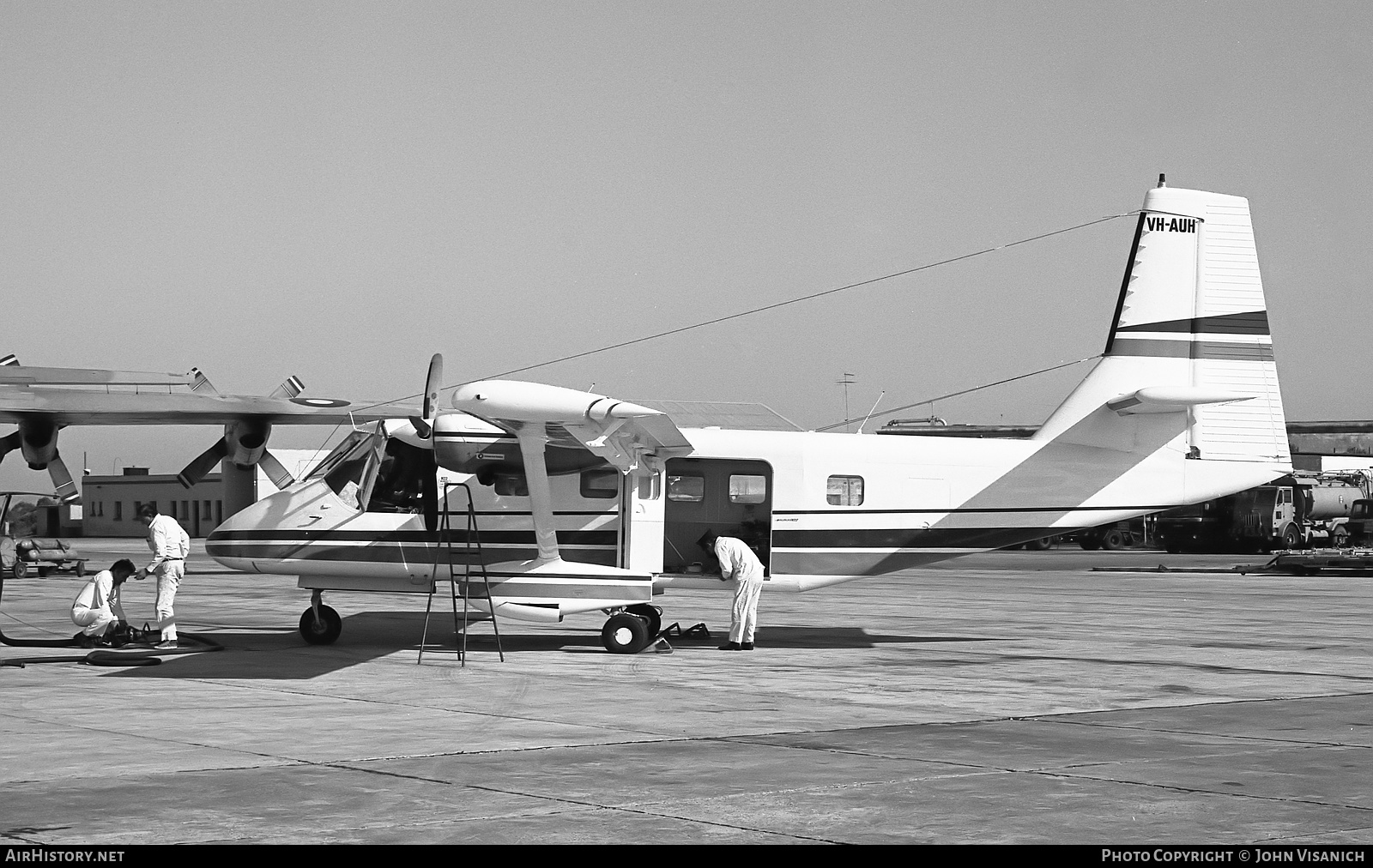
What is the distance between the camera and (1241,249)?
18.8m

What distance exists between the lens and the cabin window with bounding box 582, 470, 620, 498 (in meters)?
18.8

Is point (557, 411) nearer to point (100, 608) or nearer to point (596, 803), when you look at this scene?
point (100, 608)

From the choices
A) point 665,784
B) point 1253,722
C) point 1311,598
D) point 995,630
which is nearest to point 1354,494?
point 1311,598

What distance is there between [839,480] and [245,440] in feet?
29.4

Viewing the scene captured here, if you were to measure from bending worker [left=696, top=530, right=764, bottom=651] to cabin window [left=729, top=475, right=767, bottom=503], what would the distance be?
2.18 ft

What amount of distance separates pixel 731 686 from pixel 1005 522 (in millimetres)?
6322

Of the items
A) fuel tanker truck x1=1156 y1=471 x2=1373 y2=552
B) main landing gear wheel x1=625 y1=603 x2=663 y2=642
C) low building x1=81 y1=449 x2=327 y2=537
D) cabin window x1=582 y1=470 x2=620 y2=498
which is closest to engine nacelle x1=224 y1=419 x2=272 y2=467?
cabin window x1=582 y1=470 x2=620 y2=498

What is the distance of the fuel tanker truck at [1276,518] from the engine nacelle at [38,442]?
42.9 m

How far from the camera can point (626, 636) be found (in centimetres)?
1797

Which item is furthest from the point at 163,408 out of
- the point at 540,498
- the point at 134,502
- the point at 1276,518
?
the point at 134,502

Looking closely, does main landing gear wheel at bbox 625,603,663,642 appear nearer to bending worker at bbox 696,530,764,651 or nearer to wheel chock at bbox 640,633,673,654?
wheel chock at bbox 640,633,673,654

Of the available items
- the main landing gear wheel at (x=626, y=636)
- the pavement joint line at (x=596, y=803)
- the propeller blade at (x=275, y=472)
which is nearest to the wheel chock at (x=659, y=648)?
the main landing gear wheel at (x=626, y=636)

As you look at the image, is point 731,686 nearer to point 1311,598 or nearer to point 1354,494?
point 1311,598

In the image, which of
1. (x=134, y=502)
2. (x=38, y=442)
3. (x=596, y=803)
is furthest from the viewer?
(x=134, y=502)
